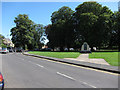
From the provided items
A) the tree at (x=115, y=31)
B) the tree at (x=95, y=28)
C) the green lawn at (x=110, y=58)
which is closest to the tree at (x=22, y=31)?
the tree at (x=95, y=28)

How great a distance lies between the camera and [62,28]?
187ft

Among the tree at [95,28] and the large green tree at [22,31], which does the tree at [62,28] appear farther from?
the large green tree at [22,31]

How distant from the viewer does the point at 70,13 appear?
207 ft

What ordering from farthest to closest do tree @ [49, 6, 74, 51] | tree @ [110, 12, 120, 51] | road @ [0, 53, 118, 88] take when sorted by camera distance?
tree @ [49, 6, 74, 51] → tree @ [110, 12, 120, 51] → road @ [0, 53, 118, 88]

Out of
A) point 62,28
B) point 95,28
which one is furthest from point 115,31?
point 62,28

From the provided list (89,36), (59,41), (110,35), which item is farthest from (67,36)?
(110,35)

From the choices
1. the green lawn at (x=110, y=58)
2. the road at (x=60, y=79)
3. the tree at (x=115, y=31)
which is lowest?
the road at (x=60, y=79)

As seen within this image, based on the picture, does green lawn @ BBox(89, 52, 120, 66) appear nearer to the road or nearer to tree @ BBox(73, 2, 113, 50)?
the road

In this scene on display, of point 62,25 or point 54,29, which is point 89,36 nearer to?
point 62,25

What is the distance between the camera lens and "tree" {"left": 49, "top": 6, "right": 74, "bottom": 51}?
57562 millimetres

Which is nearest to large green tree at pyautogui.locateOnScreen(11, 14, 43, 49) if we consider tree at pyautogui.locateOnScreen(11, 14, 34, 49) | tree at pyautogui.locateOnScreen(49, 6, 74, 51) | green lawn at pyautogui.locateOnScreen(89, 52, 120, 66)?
tree at pyautogui.locateOnScreen(11, 14, 34, 49)

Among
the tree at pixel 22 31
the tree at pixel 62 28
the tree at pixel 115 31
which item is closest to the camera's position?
the tree at pixel 115 31

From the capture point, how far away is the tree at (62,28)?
5756cm

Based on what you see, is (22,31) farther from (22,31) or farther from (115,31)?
(115,31)
